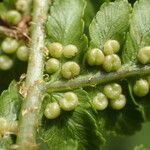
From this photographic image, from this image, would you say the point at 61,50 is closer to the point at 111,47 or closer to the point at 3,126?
the point at 111,47

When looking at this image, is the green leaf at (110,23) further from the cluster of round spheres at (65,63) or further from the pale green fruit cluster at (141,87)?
the pale green fruit cluster at (141,87)

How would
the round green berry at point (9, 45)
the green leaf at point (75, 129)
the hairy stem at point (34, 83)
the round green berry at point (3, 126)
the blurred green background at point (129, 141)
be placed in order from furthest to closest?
the blurred green background at point (129, 141), the round green berry at point (9, 45), the green leaf at point (75, 129), the round green berry at point (3, 126), the hairy stem at point (34, 83)

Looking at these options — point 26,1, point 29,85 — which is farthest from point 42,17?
point 29,85

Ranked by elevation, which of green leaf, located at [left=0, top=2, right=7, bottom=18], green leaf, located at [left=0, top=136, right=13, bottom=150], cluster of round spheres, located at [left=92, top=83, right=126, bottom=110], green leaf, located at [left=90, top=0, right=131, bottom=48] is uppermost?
green leaf, located at [left=0, top=2, right=7, bottom=18]

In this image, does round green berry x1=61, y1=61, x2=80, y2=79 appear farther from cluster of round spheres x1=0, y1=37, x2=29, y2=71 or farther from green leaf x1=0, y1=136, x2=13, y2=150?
green leaf x1=0, y1=136, x2=13, y2=150

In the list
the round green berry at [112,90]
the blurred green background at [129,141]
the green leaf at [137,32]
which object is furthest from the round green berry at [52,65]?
the blurred green background at [129,141]

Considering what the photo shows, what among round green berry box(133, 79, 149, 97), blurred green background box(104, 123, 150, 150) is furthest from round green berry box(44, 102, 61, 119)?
blurred green background box(104, 123, 150, 150)

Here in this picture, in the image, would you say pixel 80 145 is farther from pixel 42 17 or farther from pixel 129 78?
pixel 42 17

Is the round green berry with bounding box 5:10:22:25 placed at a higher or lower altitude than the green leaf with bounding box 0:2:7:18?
lower
